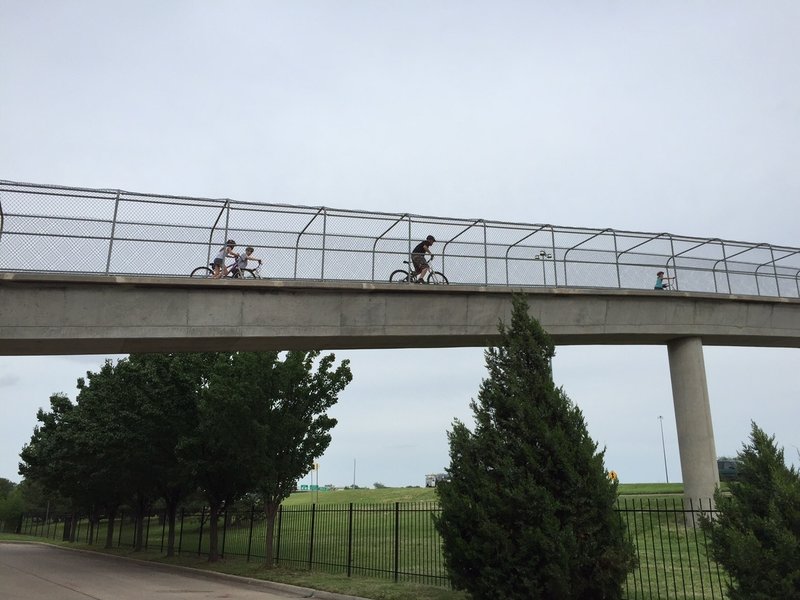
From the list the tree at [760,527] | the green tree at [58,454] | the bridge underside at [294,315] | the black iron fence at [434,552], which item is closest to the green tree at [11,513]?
the green tree at [58,454]

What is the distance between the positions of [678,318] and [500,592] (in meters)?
13.4

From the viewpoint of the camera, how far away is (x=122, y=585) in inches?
701

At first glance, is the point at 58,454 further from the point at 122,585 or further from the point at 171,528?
the point at 122,585

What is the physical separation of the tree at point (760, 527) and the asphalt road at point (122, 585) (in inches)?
379

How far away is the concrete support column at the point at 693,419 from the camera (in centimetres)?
2019

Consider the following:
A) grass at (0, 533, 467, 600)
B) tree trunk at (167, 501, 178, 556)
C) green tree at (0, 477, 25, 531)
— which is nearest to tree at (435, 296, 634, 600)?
grass at (0, 533, 467, 600)

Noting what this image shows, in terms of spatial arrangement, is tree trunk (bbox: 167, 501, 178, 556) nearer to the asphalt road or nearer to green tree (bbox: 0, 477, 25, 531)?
the asphalt road

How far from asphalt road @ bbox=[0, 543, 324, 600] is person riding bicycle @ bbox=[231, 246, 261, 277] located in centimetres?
745

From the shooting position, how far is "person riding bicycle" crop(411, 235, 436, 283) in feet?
57.6

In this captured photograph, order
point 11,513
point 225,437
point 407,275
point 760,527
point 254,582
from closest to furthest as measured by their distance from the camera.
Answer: point 760,527, point 407,275, point 254,582, point 225,437, point 11,513

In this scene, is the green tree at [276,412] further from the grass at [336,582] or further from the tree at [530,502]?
the tree at [530,502]

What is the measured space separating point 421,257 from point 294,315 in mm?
3663

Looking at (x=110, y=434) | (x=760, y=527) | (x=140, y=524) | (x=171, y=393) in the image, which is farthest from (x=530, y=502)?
(x=140, y=524)

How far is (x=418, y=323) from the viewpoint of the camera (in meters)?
17.5
